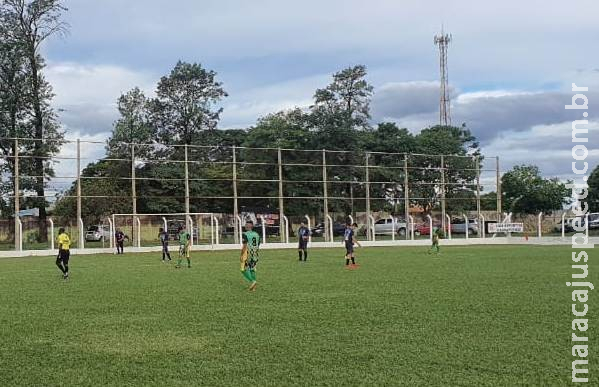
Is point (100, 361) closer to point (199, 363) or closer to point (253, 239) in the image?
point (199, 363)

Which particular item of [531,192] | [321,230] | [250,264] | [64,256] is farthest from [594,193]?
[250,264]

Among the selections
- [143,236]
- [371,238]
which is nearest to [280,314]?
[143,236]

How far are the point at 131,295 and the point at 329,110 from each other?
50316 millimetres

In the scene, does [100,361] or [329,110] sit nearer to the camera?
[100,361]

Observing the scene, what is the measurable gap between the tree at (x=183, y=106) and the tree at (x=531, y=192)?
35649 mm

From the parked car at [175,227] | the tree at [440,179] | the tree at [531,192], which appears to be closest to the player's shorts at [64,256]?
the parked car at [175,227]

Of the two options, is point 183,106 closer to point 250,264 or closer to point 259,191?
point 259,191

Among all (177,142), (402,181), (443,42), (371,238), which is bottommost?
(371,238)

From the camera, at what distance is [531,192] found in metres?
77.9

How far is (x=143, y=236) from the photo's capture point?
4591 centimetres

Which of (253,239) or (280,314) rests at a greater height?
(253,239)

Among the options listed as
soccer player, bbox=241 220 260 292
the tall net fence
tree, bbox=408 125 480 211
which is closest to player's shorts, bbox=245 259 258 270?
soccer player, bbox=241 220 260 292

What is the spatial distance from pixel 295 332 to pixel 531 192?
238 feet

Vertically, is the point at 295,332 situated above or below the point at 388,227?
below
